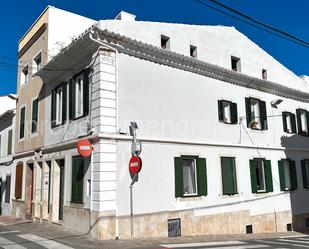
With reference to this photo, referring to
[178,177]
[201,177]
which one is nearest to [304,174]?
[201,177]

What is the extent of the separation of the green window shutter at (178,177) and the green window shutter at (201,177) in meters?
1.05

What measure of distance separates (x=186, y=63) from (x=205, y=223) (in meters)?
6.67

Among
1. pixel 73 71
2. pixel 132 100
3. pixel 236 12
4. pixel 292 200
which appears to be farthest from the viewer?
pixel 292 200

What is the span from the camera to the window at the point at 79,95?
12.3 m

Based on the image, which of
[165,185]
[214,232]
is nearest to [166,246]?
[165,185]

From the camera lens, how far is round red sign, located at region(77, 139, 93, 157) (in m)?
11.0

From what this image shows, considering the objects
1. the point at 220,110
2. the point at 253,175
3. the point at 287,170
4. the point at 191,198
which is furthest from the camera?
the point at 287,170

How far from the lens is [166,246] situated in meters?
9.83

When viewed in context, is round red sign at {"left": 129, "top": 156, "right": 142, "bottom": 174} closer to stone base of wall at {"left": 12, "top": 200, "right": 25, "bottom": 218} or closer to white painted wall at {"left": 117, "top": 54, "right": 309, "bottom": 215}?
white painted wall at {"left": 117, "top": 54, "right": 309, "bottom": 215}

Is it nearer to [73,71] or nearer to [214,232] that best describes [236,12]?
[73,71]

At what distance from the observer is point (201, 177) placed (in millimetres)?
13773

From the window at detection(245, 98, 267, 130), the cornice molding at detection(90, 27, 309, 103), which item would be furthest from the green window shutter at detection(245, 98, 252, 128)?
the cornice molding at detection(90, 27, 309, 103)

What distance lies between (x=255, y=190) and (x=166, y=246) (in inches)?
304

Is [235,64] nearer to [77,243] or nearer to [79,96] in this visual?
[79,96]
